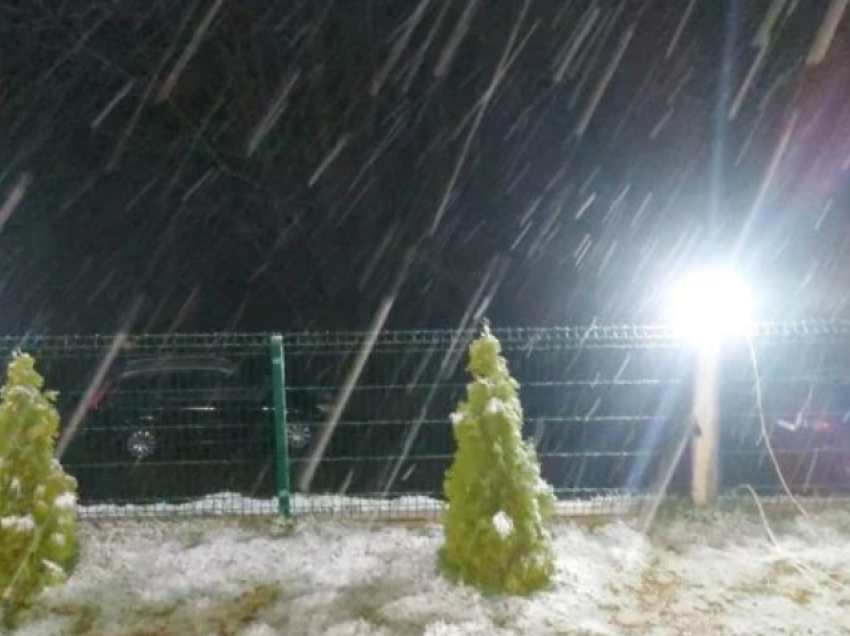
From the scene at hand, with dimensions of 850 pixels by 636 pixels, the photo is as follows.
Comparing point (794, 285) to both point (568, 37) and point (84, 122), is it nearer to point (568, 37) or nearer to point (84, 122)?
point (568, 37)

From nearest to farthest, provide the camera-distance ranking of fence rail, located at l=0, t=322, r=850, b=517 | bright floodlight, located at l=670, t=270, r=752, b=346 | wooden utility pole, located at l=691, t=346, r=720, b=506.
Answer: bright floodlight, located at l=670, t=270, r=752, b=346, wooden utility pole, located at l=691, t=346, r=720, b=506, fence rail, located at l=0, t=322, r=850, b=517

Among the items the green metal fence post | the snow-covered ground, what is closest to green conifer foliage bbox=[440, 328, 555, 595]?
the snow-covered ground

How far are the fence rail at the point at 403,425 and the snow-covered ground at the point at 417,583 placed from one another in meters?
0.36

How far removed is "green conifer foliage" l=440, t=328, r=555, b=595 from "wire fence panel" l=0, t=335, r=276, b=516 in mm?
1791

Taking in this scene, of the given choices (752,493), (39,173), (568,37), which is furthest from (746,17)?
(39,173)

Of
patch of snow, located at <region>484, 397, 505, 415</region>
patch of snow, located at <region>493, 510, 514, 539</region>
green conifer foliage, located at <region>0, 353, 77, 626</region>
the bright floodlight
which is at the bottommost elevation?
green conifer foliage, located at <region>0, 353, 77, 626</region>

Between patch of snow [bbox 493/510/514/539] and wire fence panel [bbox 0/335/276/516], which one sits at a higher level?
patch of snow [bbox 493/510/514/539]

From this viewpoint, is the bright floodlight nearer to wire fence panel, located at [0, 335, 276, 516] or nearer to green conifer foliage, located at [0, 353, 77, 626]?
wire fence panel, located at [0, 335, 276, 516]

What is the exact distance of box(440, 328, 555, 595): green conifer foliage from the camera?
4555 mm

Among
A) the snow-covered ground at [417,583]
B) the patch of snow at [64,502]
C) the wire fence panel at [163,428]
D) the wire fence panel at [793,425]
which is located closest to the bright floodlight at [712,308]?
the wire fence panel at [793,425]

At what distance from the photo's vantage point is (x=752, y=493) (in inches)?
236

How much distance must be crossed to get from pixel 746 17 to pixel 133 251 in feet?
31.6

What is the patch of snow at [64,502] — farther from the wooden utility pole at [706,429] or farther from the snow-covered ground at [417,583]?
the wooden utility pole at [706,429]

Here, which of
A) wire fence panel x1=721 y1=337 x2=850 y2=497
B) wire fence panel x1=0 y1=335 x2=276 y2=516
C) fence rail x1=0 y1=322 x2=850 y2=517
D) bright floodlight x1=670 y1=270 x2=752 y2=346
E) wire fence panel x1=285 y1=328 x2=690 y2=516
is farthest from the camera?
wire fence panel x1=285 y1=328 x2=690 y2=516
